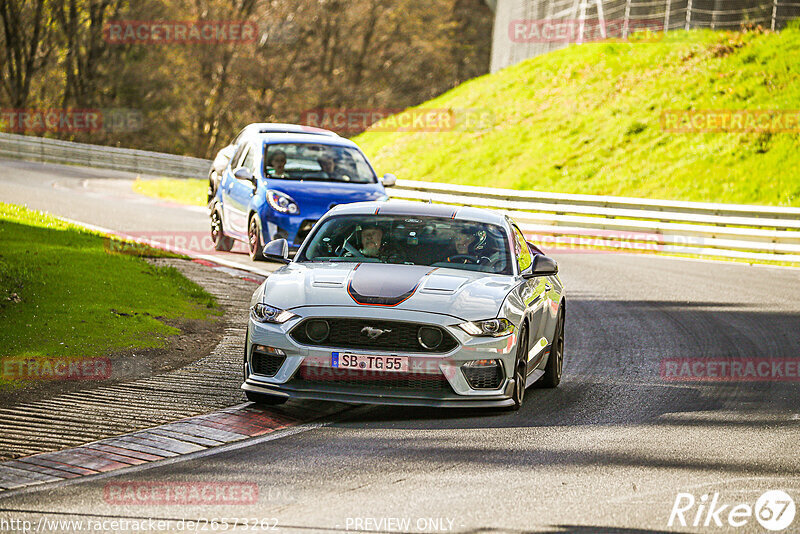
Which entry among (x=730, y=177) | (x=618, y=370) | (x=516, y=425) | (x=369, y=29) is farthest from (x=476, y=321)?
(x=369, y=29)

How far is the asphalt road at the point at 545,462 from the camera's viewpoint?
6082mm

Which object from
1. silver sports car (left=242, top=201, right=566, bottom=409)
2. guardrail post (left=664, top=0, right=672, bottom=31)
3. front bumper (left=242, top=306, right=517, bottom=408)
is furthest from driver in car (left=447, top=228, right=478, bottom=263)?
guardrail post (left=664, top=0, right=672, bottom=31)

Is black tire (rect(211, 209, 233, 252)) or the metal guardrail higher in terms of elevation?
black tire (rect(211, 209, 233, 252))

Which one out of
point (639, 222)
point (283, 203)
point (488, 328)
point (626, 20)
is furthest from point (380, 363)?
point (626, 20)

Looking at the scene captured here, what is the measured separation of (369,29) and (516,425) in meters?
54.8

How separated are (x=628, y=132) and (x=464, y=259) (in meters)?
26.1

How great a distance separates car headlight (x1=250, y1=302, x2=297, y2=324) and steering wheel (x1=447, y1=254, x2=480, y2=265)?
162cm

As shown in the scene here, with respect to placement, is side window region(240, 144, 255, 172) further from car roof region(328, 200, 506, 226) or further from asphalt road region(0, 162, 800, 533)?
car roof region(328, 200, 506, 226)

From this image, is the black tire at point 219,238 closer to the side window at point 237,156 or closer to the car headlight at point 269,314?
the side window at point 237,156

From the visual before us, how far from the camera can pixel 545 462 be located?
7.38 metres

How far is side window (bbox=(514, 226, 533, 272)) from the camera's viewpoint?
32.6ft

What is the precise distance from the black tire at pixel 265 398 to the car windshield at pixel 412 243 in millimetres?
1340

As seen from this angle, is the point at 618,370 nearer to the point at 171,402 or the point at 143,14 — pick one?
the point at 171,402

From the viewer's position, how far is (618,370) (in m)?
11.1
